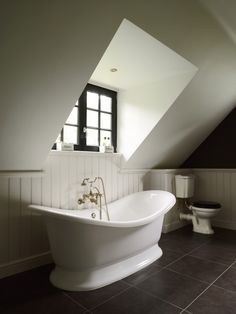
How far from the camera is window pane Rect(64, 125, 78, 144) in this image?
275 cm

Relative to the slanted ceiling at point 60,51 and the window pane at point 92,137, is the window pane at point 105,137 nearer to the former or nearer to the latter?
the window pane at point 92,137

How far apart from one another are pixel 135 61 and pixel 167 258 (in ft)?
7.14

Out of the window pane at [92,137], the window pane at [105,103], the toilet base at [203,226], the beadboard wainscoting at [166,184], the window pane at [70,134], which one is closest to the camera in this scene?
the window pane at [70,134]

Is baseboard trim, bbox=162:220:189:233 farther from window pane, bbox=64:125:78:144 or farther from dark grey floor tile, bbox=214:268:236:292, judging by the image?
window pane, bbox=64:125:78:144

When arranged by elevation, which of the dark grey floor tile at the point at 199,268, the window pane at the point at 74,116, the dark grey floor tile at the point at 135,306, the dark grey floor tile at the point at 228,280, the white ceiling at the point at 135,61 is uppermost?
the white ceiling at the point at 135,61

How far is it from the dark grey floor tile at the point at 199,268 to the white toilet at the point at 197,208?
0.99 metres

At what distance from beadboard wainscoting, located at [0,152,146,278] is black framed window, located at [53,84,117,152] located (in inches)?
11.7

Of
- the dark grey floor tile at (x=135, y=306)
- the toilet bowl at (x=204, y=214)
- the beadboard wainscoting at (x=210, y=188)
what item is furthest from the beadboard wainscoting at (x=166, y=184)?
the dark grey floor tile at (x=135, y=306)

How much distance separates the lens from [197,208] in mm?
3324

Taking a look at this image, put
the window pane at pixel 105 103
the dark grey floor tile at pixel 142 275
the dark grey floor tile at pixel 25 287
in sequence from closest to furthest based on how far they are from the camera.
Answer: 1. the dark grey floor tile at pixel 25 287
2. the dark grey floor tile at pixel 142 275
3. the window pane at pixel 105 103

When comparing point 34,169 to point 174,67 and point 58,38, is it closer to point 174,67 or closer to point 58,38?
point 58,38

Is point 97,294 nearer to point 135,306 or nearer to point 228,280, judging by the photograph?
point 135,306

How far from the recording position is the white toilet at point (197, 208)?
3262 mm

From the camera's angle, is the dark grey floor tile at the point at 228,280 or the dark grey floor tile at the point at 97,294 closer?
the dark grey floor tile at the point at 97,294
